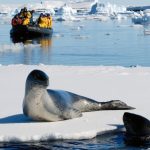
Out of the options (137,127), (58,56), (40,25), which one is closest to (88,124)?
(137,127)

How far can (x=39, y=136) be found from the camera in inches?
170

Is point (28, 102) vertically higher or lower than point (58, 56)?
higher

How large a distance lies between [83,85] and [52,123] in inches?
101

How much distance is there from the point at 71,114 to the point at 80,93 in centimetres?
164

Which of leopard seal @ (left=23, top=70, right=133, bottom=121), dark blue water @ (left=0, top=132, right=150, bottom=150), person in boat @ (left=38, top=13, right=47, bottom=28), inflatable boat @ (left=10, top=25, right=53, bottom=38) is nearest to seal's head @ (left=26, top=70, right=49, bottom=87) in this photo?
leopard seal @ (left=23, top=70, right=133, bottom=121)

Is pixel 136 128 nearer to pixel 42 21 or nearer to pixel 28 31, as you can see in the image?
pixel 28 31

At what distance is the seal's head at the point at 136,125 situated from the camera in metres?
4.46

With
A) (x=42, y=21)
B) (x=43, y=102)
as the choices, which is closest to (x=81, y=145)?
(x=43, y=102)

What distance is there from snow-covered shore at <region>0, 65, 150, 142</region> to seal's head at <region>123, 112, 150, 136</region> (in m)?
0.17

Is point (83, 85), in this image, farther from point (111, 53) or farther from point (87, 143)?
point (111, 53)

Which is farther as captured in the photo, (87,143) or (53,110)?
(53,110)

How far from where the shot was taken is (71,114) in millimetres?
4980

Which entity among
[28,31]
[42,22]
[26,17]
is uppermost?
[26,17]

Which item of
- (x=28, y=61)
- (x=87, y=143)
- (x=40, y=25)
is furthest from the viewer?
(x=40, y=25)
